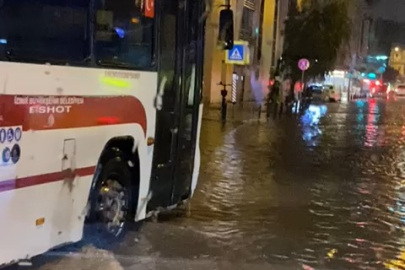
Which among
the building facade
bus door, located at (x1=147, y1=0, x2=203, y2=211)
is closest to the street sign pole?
the building facade

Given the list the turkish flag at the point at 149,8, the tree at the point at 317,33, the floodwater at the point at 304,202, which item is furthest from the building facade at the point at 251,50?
the turkish flag at the point at 149,8

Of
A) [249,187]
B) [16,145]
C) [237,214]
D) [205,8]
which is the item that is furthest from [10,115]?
[249,187]

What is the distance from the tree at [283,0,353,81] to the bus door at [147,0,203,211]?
3371cm

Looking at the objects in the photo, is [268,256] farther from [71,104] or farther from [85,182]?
[71,104]

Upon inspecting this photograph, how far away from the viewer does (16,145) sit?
19.2ft

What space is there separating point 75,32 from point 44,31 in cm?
45

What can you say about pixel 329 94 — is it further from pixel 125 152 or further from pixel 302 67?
pixel 125 152

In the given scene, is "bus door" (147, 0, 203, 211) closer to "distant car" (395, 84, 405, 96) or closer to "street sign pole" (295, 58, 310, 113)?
"street sign pole" (295, 58, 310, 113)

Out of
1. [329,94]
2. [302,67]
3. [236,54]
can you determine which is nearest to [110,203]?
[236,54]

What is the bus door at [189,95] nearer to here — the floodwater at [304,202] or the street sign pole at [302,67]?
the floodwater at [304,202]

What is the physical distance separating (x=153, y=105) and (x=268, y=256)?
2110 mm

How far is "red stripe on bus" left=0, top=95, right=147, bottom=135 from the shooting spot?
5.77 meters

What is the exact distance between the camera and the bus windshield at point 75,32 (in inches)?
231

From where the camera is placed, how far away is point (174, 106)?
895 cm
